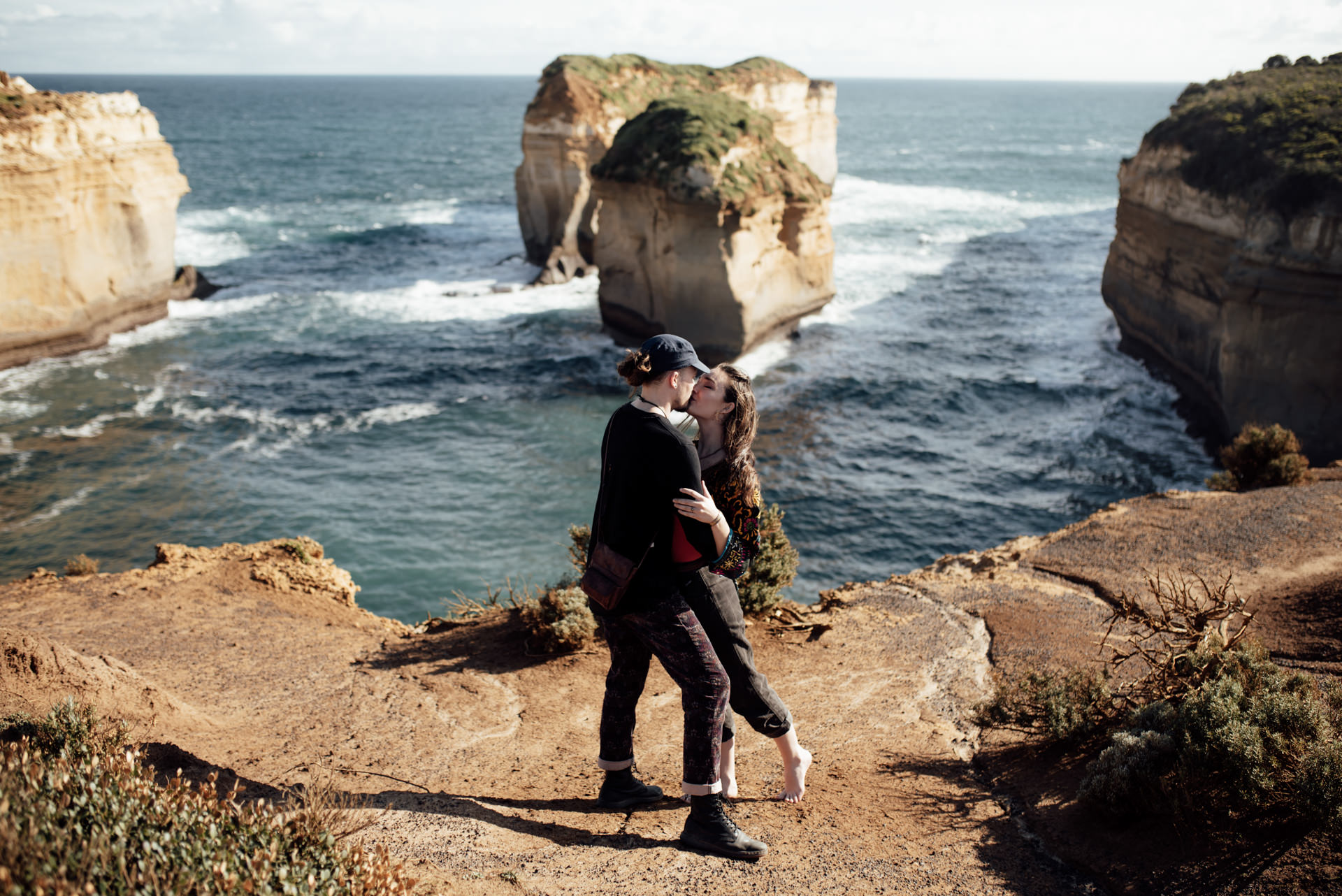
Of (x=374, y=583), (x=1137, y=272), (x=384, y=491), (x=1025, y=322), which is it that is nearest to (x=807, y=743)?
(x=374, y=583)

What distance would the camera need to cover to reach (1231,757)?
14.3 ft

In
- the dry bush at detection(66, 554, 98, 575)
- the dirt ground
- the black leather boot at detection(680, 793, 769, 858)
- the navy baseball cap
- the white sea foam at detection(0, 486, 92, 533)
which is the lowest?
the white sea foam at detection(0, 486, 92, 533)

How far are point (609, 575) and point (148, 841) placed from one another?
6.71ft

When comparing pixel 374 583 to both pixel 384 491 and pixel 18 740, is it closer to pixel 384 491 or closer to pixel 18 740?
pixel 384 491

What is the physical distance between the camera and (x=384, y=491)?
706 inches

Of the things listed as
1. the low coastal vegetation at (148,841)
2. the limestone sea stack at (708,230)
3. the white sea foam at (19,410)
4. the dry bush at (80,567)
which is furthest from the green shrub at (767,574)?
the white sea foam at (19,410)

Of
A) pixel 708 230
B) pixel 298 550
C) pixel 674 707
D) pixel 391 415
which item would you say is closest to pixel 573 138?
pixel 708 230

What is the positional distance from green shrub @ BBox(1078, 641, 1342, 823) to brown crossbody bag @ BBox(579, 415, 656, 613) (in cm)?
286

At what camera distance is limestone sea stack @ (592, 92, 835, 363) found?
23.5m

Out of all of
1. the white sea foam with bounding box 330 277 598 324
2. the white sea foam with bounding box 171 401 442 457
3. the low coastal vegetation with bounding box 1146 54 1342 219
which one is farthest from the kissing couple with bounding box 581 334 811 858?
the white sea foam with bounding box 330 277 598 324

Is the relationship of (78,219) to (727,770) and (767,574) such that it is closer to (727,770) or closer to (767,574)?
(767,574)

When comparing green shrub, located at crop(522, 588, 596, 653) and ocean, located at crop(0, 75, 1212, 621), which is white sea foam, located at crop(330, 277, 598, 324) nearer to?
ocean, located at crop(0, 75, 1212, 621)

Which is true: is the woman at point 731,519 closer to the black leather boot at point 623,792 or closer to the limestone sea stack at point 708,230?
the black leather boot at point 623,792

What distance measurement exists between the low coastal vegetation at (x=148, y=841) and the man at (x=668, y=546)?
1.49m
